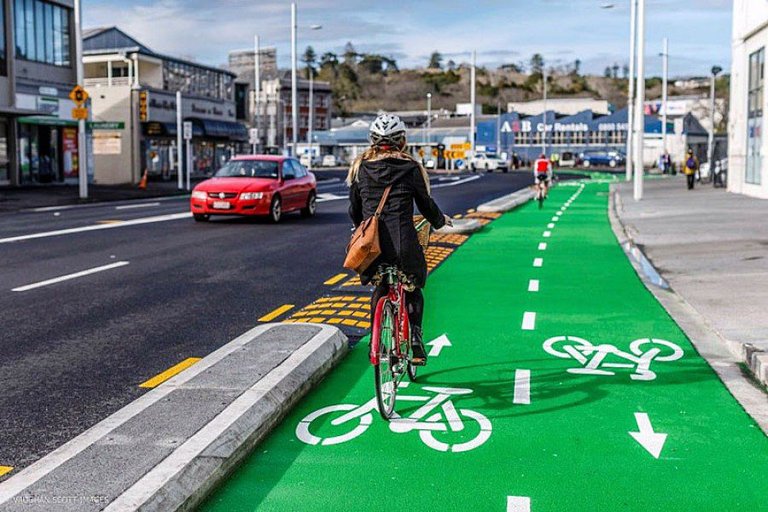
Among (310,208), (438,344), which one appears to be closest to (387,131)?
(438,344)

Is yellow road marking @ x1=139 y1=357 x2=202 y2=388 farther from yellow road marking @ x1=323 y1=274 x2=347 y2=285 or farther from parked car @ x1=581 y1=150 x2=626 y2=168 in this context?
parked car @ x1=581 y1=150 x2=626 y2=168

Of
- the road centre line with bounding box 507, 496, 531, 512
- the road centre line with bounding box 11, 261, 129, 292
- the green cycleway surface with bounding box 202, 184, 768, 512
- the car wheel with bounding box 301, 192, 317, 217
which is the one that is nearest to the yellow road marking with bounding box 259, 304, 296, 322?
the green cycleway surface with bounding box 202, 184, 768, 512

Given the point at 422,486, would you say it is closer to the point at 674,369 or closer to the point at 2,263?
the point at 674,369

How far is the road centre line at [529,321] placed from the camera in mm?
9117

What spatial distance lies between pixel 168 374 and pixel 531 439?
9.42 ft

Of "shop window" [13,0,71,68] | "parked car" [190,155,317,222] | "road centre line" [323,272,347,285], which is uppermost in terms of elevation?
"shop window" [13,0,71,68]

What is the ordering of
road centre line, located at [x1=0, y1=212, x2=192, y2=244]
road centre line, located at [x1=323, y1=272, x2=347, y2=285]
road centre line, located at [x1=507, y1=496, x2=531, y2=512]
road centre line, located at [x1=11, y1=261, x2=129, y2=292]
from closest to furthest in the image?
road centre line, located at [x1=507, y1=496, x2=531, y2=512] < road centre line, located at [x1=11, y1=261, x2=129, y2=292] < road centre line, located at [x1=323, y1=272, x2=347, y2=285] < road centre line, located at [x1=0, y1=212, x2=192, y2=244]

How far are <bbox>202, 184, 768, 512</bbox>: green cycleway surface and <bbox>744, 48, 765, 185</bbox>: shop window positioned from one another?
94.2 ft

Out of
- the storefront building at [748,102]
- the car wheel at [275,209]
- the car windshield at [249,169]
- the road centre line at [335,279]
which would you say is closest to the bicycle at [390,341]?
the road centre line at [335,279]

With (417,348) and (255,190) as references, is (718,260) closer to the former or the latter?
(417,348)

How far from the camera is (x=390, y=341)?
590 centimetres

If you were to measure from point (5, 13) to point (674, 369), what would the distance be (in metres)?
40.7

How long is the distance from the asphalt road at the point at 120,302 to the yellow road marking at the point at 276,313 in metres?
0.10

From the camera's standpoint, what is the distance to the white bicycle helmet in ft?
19.5
